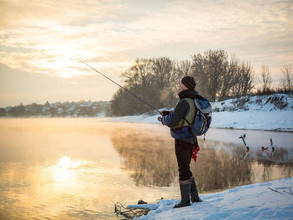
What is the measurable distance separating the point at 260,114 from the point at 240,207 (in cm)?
2320

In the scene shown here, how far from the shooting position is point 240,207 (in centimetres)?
363

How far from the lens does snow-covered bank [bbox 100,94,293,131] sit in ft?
71.8

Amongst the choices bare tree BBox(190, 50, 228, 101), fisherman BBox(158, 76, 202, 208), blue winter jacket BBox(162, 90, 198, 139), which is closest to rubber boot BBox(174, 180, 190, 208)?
fisherman BBox(158, 76, 202, 208)

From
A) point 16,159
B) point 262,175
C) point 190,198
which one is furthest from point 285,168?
point 16,159

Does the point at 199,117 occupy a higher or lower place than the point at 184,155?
higher

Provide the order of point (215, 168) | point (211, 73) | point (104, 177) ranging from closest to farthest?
point (104, 177)
point (215, 168)
point (211, 73)

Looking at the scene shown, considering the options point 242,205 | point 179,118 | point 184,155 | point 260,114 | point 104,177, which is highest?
point 179,118

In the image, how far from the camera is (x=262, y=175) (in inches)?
276

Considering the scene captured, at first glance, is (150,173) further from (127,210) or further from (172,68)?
(172,68)

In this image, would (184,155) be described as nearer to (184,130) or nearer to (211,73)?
(184,130)

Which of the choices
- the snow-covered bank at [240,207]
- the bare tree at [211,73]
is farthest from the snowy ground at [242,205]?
the bare tree at [211,73]

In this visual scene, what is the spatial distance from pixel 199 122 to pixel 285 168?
201 inches

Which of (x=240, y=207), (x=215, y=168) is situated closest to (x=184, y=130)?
(x=240, y=207)

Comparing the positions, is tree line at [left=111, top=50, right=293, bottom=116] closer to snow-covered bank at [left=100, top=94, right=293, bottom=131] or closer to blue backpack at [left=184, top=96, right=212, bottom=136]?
snow-covered bank at [left=100, top=94, right=293, bottom=131]
